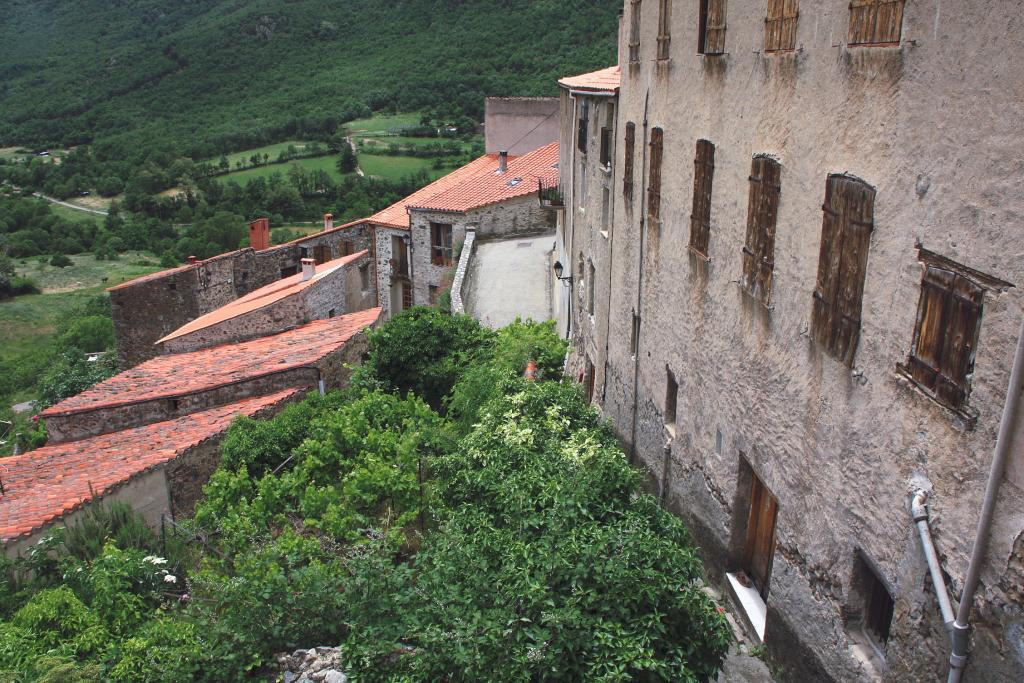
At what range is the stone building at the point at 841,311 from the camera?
5129 mm

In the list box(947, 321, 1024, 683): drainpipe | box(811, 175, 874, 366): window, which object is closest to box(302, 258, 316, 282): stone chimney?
box(811, 175, 874, 366): window

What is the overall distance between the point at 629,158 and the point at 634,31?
2002 millimetres

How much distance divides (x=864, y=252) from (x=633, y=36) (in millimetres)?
8471

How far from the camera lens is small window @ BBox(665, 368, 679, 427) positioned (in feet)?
40.2

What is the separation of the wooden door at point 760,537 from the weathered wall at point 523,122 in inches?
1139

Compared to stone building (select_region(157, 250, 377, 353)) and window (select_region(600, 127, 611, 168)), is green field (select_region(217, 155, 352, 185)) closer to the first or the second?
stone building (select_region(157, 250, 377, 353))

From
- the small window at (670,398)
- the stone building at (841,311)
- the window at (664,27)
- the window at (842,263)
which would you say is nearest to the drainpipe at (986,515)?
the stone building at (841,311)

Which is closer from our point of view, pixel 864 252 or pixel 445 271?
pixel 864 252

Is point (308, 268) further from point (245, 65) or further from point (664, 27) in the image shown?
point (245, 65)

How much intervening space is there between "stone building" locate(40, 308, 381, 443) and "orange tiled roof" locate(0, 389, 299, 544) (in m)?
0.32

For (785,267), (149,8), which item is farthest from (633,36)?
(149,8)

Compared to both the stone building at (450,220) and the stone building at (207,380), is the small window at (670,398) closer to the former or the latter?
the stone building at (207,380)

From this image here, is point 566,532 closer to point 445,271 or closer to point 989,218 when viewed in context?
point 989,218

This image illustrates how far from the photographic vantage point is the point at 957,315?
543 cm
